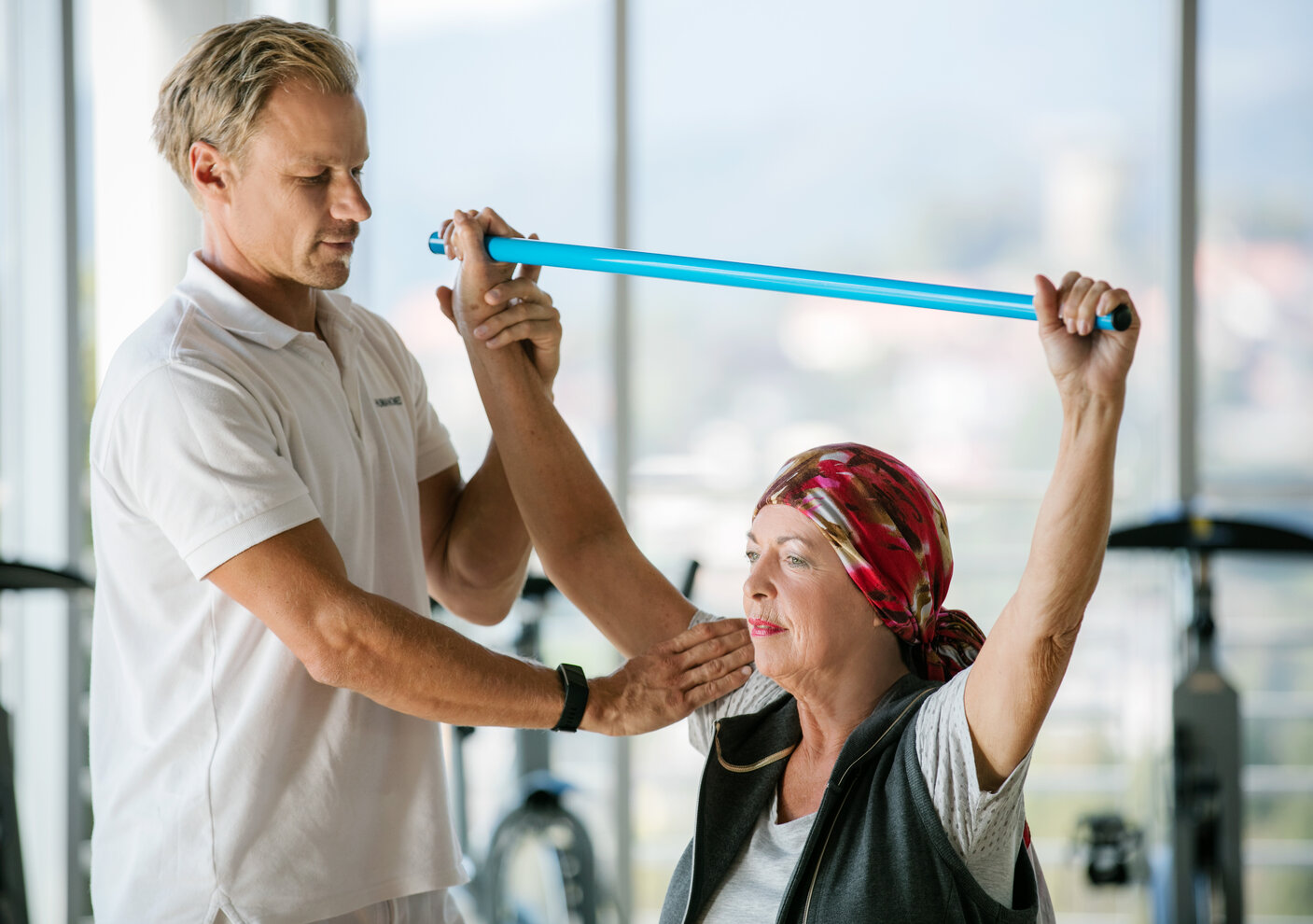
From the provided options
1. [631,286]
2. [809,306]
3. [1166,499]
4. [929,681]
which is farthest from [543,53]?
[929,681]

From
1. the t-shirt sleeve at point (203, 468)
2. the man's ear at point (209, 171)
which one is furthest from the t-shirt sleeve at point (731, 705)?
the man's ear at point (209, 171)

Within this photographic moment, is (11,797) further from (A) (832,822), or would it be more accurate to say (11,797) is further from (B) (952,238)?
(B) (952,238)

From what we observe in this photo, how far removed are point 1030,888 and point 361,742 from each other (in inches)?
31.9

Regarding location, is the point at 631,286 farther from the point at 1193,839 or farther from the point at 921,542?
the point at 921,542

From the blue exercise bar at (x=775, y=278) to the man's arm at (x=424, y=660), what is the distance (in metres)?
0.43

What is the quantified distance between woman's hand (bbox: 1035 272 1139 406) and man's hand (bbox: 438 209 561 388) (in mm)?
782

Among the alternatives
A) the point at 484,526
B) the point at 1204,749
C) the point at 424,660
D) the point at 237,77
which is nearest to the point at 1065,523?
the point at 424,660

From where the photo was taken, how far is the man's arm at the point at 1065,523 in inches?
41.7

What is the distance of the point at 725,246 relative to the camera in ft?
12.6

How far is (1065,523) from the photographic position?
3.59ft

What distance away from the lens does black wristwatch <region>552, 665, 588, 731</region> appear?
1497 mm

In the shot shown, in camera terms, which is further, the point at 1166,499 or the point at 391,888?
the point at 1166,499

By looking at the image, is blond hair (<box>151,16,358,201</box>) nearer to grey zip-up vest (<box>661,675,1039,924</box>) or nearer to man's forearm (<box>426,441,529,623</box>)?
man's forearm (<box>426,441,529,623</box>)

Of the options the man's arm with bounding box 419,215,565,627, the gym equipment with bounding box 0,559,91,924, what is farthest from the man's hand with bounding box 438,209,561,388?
the gym equipment with bounding box 0,559,91,924
